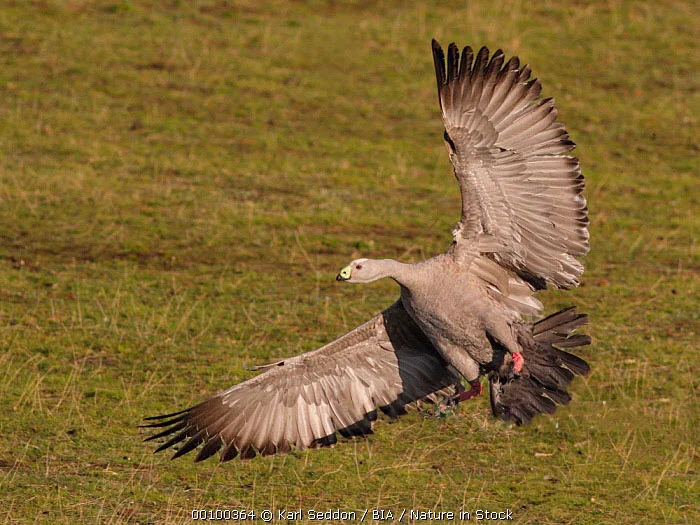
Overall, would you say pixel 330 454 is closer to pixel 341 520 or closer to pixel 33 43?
pixel 341 520

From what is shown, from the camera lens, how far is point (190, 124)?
1675 centimetres

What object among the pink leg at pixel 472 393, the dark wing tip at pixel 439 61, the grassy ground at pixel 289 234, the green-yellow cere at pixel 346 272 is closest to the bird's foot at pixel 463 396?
the pink leg at pixel 472 393

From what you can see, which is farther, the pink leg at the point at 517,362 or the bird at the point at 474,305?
the pink leg at the point at 517,362

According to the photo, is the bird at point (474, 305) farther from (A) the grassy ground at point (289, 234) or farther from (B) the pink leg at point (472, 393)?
(A) the grassy ground at point (289, 234)

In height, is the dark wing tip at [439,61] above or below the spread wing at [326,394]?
above

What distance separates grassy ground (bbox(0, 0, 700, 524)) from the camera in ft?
28.6

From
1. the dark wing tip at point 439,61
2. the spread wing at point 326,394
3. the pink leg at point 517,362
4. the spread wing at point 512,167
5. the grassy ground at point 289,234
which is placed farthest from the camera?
the grassy ground at point 289,234

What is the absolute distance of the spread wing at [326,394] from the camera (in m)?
8.30

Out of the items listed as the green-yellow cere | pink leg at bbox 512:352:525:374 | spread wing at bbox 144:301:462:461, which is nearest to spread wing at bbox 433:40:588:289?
pink leg at bbox 512:352:525:374

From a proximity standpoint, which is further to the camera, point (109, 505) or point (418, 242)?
point (418, 242)

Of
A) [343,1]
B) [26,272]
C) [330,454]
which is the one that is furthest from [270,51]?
[330,454]

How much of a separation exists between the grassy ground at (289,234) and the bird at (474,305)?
47cm

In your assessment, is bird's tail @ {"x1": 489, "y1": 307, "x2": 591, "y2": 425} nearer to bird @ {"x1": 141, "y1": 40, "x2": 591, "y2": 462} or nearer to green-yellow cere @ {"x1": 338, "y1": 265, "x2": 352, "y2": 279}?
bird @ {"x1": 141, "y1": 40, "x2": 591, "y2": 462}

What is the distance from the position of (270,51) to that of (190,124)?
3088mm
